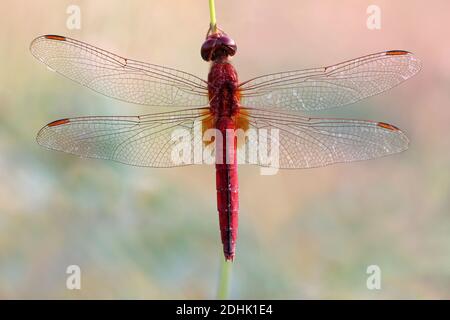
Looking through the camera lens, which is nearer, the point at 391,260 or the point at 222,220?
the point at 222,220

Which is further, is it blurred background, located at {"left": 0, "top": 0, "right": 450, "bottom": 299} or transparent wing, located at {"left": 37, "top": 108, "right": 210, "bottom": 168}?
blurred background, located at {"left": 0, "top": 0, "right": 450, "bottom": 299}

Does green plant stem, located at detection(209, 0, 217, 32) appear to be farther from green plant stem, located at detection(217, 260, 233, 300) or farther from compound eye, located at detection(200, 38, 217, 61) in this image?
green plant stem, located at detection(217, 260, 233, 300)

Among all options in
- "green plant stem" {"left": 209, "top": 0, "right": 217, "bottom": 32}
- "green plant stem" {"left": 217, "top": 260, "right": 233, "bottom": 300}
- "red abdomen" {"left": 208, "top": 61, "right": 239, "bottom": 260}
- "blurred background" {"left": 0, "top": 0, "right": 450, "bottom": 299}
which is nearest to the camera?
"green plant stem" {"left": 209, "top": 0, "right": 217, "bottom": 32}

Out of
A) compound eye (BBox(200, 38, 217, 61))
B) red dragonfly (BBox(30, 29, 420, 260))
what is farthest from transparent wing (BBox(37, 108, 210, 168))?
compound eye (BBox(200, 38, 217, 61))

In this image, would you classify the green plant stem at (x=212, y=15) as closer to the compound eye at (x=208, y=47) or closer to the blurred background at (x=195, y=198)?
the compound eye at (x=208, y=47)

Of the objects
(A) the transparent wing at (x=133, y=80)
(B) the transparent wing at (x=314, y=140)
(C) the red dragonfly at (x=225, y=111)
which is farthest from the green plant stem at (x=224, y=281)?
(A) the transparent wing at (x=133, y=80)
